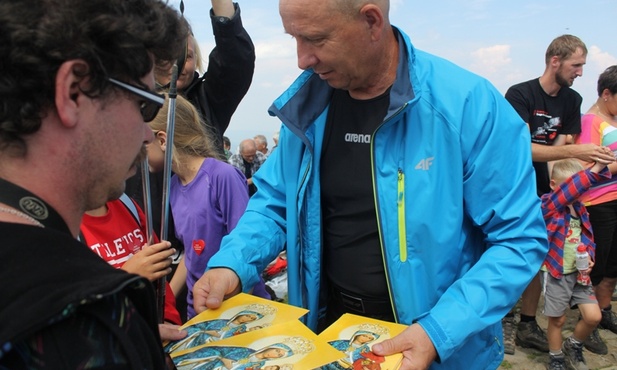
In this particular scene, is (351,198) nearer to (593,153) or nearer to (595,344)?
(593,153)

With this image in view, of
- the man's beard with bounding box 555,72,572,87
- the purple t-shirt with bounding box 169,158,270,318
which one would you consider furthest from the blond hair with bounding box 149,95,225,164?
the man's beard with bounding box 555,72,572,87

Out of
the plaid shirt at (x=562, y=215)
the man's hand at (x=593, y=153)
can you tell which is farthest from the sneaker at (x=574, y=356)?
the man's hand at (x=593, y=153)

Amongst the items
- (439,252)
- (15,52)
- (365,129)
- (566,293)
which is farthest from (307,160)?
(566,293)

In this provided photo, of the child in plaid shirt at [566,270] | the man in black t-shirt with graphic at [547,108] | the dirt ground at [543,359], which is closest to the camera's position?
the child in plaid shirt at [566,270]

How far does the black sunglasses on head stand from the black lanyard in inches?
10.5

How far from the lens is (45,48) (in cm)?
89

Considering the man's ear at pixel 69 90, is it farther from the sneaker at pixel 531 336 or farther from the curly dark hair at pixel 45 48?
the sneaker at pixel 531 336

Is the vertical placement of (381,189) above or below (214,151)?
below

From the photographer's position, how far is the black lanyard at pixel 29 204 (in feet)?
2.93

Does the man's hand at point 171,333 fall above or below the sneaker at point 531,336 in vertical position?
above

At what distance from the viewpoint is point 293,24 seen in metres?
1.87

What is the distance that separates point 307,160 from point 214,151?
1.21 meters

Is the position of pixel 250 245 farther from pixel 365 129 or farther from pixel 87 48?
pixel 87 48

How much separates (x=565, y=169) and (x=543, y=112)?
707 millimetres
